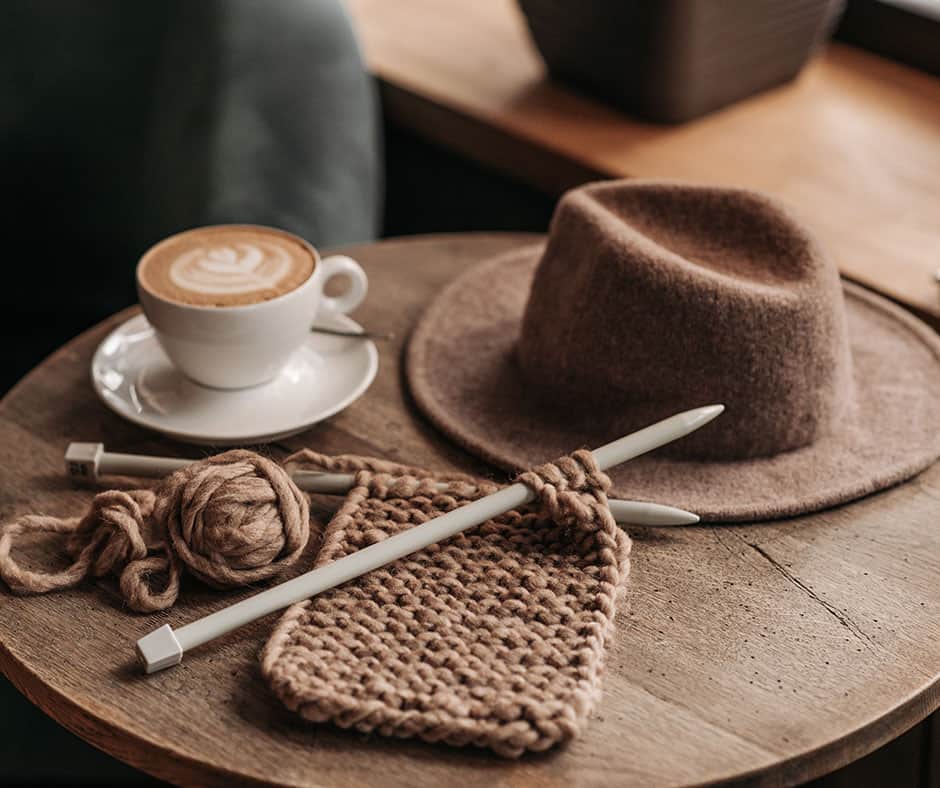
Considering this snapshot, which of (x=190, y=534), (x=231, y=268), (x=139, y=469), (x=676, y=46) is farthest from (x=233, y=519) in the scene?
(x=676, y=46)

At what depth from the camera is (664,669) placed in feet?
1.99

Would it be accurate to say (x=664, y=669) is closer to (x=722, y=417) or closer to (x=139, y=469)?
(x=722, y=417)

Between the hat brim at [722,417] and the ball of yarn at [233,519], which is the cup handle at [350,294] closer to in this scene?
the hat brim at [722,417]

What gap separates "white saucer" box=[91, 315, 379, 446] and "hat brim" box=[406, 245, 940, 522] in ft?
0.17

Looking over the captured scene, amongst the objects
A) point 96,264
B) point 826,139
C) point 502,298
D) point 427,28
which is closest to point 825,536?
point 502,298

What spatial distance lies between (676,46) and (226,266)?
67 centimetres

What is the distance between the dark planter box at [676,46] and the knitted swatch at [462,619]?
28.6 inches

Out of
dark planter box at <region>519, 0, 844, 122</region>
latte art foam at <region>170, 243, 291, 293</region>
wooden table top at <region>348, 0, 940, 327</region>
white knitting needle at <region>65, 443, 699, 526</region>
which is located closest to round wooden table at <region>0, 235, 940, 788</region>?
white knitting needle at <region>65, 443, 699, 526</region>

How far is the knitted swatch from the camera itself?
559 millimetres

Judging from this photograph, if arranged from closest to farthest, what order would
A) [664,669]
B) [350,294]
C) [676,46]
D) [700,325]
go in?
[664,669], [700,325], [350,294], [676,46]

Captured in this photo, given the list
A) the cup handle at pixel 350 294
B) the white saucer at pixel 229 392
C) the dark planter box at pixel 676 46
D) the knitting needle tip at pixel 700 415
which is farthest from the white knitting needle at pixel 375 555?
the dark planter box at pixel 676 46

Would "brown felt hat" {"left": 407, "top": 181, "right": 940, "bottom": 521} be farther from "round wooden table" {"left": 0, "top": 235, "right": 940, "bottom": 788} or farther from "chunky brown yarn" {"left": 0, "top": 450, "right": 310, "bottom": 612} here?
"chunky brown yarn" {"left": 0, "top": 450, "right": 310, "bottom": 612}

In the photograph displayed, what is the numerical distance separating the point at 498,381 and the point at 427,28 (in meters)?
1.00

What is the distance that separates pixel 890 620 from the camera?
0.64 m
